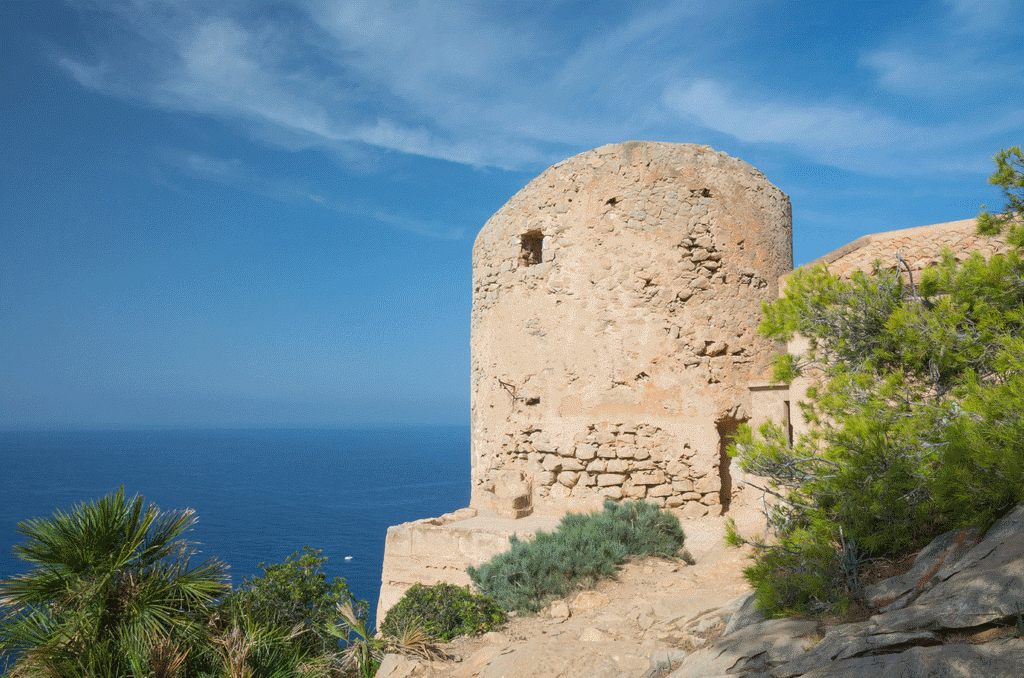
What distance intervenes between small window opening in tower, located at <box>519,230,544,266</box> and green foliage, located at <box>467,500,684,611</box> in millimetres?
3996

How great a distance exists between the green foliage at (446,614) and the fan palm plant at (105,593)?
1714 millimetres

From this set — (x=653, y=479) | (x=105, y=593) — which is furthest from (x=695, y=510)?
(x=105, y=593)

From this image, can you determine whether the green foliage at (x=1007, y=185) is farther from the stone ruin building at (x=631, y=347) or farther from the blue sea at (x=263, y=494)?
the blue sea at (x=263, y=494)

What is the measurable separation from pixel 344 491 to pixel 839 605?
8270 centimetres

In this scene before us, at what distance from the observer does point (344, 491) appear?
8119 cm

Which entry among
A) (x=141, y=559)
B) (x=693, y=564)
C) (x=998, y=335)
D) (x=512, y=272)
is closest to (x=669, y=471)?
(x=693, y=564)

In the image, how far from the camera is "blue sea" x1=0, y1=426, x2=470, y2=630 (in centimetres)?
4838

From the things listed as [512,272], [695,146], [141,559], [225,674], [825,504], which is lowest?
[225,674]

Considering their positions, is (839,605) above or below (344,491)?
above

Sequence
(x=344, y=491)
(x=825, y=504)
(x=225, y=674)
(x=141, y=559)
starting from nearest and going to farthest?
(x=825, y=504), (x=225, y=674), (x=141, y=559), (x=344, y=491)

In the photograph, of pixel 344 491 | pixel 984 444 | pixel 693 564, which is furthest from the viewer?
pixel 344 491

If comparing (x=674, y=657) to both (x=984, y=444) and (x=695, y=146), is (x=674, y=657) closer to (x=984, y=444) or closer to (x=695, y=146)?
(x=984, y=444)

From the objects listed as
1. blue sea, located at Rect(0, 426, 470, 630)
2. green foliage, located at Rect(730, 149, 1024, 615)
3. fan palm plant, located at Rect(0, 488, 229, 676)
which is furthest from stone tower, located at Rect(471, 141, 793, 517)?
blue sea, located at Rect(0, 426, 470, 630)

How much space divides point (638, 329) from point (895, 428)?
541 cm
